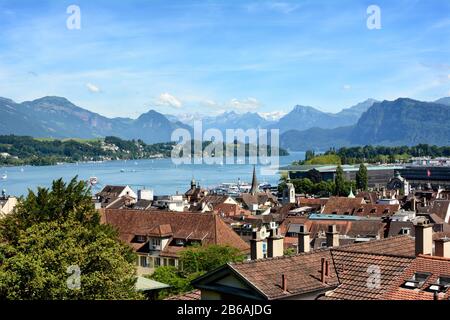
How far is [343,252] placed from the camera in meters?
12.8

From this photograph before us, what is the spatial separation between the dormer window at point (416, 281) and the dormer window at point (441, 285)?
0.80 ft

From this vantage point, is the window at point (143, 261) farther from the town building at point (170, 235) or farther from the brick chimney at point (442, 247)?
the brick chimney at point (442, 247)

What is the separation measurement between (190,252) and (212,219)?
6.86 meters

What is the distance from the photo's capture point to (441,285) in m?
10.3

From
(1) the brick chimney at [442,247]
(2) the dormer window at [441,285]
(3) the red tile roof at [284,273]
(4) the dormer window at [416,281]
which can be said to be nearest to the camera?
(2) the dormer window at [441,285]

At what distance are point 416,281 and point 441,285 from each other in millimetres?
530

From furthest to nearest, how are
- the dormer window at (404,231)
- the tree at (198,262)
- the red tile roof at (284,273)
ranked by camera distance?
the dormer window at (404,231) → the tree at (198,262) → the red tile roof at (284,273)

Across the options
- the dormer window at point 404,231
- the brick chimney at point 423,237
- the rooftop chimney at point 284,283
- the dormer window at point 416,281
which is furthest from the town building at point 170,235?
the rooftop chimney at point 284,283

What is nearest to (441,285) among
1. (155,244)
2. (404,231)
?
(155,244)

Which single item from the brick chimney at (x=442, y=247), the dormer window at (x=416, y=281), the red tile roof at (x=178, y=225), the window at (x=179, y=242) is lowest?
the window at (x=179, y=242)

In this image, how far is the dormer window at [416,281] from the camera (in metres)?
10.6

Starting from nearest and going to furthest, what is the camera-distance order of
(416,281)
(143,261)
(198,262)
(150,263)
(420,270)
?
(416,281)
(420,270)
(198,262)
(150,263)
(143,261)

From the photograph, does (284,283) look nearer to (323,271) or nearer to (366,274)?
(323,271)
